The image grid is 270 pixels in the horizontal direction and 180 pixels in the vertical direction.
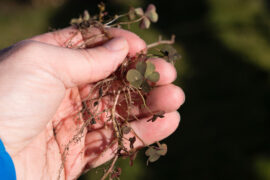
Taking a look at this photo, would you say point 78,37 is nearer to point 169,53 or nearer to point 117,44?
point 117,44

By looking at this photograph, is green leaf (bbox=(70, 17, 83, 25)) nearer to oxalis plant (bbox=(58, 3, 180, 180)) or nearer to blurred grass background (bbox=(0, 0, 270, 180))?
oxalis plant (bbox=(58, 3, 180, 180))

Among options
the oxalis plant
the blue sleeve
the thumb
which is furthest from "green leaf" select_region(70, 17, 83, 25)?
the blue sleeve

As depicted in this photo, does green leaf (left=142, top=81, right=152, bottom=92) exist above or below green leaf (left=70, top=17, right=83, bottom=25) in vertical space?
below

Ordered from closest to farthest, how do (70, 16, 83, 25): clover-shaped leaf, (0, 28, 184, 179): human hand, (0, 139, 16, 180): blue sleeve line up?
(0, 139, 16, 180): blue sleeve, (0, 28, 184, 179): human hand, (70, 16, 83, 25): clover-shaped leaf

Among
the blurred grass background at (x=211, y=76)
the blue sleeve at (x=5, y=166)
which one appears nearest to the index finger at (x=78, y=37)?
the blue sleeve at (x=5, y=166)

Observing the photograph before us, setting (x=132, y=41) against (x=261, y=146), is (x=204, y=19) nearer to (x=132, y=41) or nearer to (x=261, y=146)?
(x=261, y=146)

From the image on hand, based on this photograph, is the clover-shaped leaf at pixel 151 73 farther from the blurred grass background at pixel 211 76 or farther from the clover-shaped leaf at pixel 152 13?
the blurred grass background at pixel 211 76
